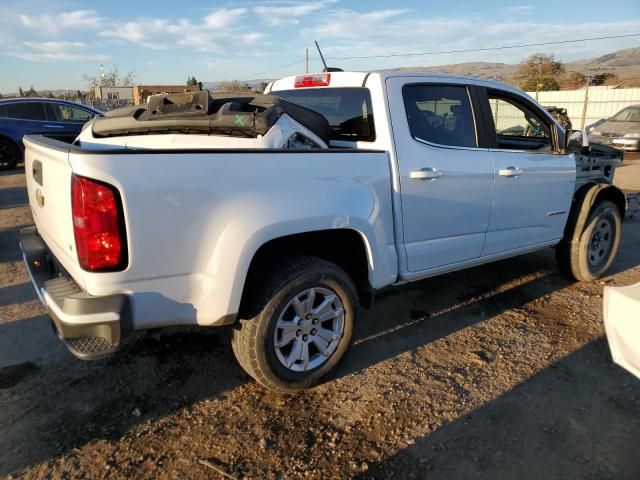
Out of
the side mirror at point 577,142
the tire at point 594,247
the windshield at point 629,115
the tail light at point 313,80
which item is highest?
the tail light at point 313,80

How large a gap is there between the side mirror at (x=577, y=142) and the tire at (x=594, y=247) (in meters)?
0.67

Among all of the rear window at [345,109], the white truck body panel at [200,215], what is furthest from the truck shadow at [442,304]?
the rear window at [345,109]

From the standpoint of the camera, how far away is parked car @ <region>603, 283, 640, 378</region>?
2250mm

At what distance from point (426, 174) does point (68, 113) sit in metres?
11.7

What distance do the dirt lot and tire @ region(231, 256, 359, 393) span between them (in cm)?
18

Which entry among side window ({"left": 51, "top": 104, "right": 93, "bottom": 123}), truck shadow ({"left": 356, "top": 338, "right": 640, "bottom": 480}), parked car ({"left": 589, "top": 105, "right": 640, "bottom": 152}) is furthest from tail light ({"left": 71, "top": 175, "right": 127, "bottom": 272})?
parked car ({"left": 589, "top": 105, "right": 640, "bottom": 152})

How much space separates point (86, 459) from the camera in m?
2.40

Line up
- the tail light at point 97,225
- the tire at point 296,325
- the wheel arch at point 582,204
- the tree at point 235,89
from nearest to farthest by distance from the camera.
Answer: the tail light at point 97,225 < the tire at point 296,325 < the wheel arch at point 582,204 < the tree at point 235,89

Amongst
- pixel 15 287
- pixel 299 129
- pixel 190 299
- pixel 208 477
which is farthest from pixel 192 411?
pixel 15 287

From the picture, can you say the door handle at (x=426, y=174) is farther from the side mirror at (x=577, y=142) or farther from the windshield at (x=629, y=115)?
the windshield at (x=629, y=115)

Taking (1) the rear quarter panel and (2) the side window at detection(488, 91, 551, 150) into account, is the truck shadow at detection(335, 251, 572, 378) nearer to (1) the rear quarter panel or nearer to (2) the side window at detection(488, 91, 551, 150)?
(1) the rear quarter panel

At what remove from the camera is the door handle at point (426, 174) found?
126 inches

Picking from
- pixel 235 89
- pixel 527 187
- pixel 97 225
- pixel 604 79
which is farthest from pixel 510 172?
pixel 604 79

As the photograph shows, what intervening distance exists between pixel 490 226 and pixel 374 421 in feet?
6.14
